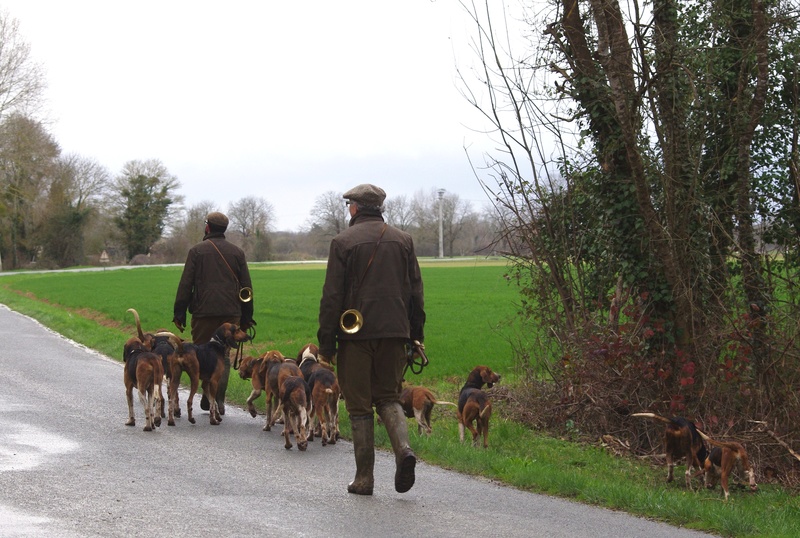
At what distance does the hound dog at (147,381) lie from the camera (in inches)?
397

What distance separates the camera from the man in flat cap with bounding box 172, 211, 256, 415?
1138 cm

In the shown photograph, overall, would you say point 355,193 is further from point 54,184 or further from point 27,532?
point 54,184

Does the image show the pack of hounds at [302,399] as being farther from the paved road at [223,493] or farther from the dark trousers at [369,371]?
the dark trousers at [369,371]

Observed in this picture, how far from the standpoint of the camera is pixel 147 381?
33.1 feet

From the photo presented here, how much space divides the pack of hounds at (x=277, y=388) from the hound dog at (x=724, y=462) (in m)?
2.28

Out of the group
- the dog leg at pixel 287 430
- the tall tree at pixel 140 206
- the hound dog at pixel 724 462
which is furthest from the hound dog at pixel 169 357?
the tall tree at pixel 140 206

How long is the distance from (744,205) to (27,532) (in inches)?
341

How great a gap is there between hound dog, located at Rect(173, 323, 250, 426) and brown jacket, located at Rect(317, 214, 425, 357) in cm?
388

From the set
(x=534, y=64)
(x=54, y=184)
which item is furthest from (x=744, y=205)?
(x=54, y=184)

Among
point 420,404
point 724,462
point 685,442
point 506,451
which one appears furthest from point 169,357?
point 724,462

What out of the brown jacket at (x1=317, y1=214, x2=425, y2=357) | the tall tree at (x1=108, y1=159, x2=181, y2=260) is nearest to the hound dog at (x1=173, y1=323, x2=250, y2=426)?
the brown jacket at (x1=317, y1=214, x2=425, y2=357)

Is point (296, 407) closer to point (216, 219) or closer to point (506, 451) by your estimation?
point (506, 451)

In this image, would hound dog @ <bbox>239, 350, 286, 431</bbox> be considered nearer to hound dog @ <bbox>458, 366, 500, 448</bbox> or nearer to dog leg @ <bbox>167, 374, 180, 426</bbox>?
dog leg @ <bbox>167, 374, 180, 426</bbox>

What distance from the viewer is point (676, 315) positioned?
11242mm
